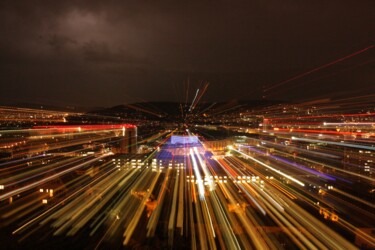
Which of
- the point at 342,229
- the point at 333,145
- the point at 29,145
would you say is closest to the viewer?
the point at 342,229

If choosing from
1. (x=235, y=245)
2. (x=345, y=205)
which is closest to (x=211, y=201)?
(x=235, y=245)

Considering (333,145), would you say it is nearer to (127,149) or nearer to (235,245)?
(127,149)

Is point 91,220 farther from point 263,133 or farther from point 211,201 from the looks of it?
point 263,133

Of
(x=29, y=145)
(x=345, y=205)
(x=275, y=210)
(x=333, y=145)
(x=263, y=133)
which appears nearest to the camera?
(x=275, y=210)

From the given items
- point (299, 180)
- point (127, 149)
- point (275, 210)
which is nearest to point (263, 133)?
point (127, 149)

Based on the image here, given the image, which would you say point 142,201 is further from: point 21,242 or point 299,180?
point 299,180

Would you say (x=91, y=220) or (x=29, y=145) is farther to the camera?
(x=29, y=145)

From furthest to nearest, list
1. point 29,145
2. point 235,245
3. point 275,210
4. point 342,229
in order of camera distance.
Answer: point 29,145
point 275,210
point 342,229
point 235,245

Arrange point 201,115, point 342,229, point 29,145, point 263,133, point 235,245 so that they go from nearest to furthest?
point 235,245 < point 342,229 < point 29,145 < point 263,133 < point 201,115

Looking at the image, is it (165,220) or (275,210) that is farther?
(275,210)
